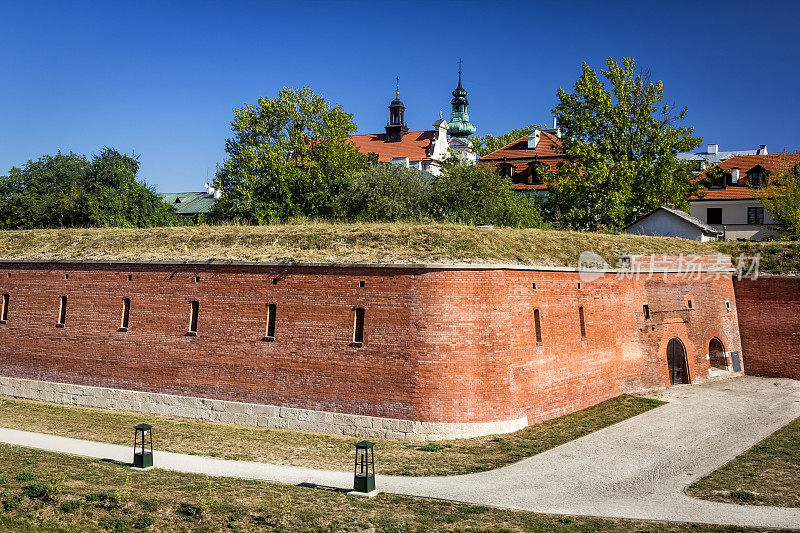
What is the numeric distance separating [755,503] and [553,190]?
28650mm

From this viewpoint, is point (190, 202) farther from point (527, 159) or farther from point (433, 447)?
point (433, 447)

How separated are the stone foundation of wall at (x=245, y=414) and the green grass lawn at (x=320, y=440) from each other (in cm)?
28

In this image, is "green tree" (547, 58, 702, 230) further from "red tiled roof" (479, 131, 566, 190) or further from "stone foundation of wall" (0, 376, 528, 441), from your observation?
"stone foundation of wall" (0, 376, 528, 441)

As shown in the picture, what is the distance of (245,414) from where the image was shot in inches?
801

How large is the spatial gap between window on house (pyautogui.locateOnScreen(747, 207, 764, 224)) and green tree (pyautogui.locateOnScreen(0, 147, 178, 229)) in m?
36.1

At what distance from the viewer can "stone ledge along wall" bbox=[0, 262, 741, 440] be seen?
721 inches

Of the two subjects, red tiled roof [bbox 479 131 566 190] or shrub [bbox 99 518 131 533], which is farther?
red tiled roof [bbox 479 131 566 190]

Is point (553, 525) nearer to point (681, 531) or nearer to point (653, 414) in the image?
point (681, 531)

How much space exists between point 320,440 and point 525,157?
40713 mm

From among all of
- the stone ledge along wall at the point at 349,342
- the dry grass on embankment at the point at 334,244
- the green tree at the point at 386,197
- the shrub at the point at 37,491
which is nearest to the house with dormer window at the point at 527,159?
the green tree at the point at 386,197

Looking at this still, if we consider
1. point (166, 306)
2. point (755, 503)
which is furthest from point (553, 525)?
point (166, 306)

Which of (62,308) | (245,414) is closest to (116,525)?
(245,414)

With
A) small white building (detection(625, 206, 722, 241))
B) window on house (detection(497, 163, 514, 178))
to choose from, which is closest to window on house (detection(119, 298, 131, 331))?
small white building (detection(625, 206, 722, 241))

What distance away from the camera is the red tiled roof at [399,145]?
6539cm
